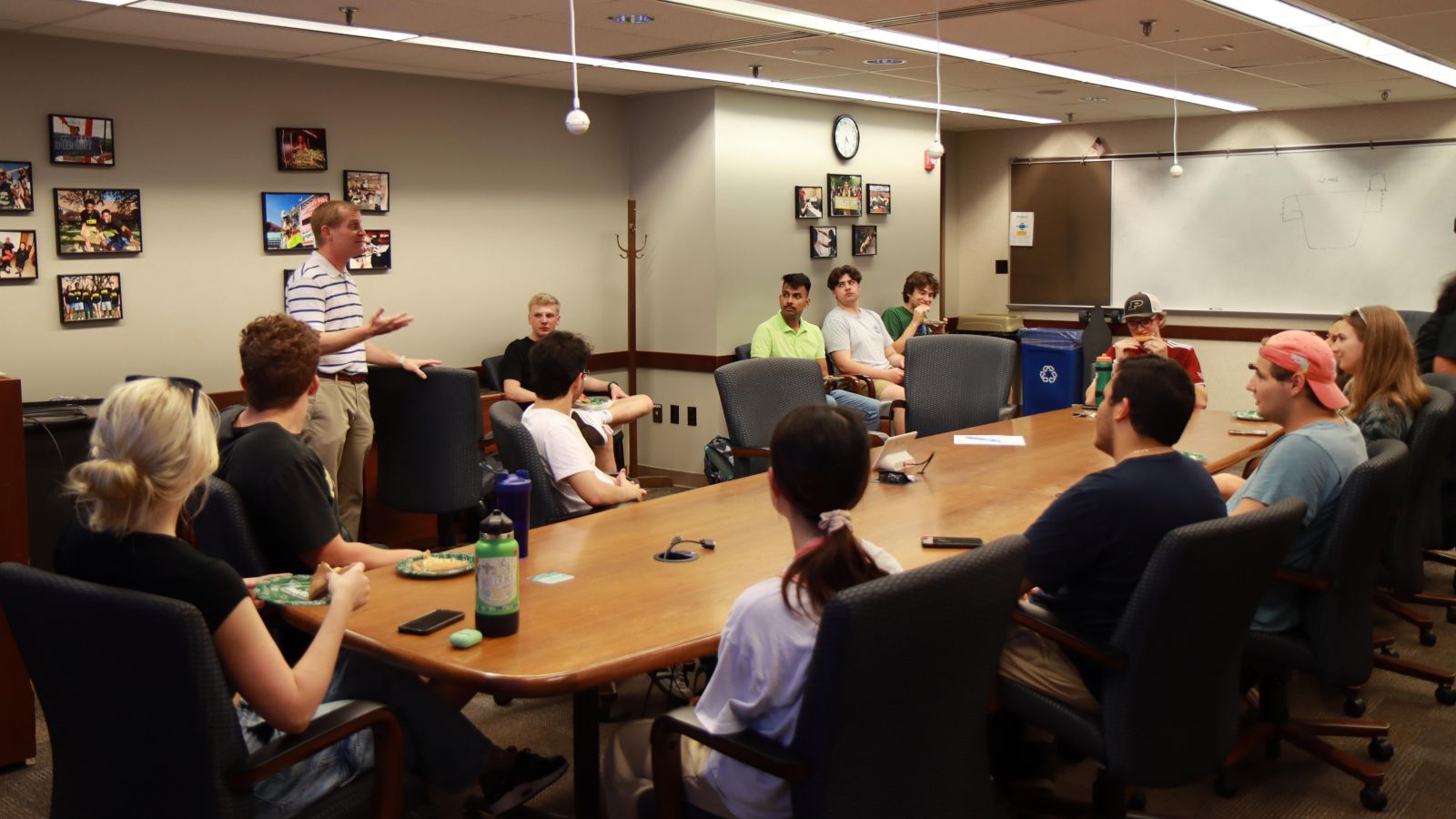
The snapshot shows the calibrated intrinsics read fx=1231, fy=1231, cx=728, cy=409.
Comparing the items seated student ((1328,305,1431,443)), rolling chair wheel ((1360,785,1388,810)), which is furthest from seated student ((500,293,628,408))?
rolling chair wheel ((1360,785,1388,810))

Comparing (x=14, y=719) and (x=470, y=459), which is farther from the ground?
(x=470, y=459)

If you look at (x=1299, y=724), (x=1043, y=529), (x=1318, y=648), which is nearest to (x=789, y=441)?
(x=1043, y=529)

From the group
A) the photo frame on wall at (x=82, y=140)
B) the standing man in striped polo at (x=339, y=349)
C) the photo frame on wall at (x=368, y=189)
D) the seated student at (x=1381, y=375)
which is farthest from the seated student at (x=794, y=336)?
the photo frame on wall at (x=82, y=140)

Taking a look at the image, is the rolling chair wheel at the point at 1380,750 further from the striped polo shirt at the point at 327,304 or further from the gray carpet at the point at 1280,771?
the striped polo shirt at the point at 327,304

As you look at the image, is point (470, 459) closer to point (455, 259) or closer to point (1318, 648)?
point (455, 259)

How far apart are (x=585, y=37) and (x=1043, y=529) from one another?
12.2 feet

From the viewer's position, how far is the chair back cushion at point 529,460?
3605mm

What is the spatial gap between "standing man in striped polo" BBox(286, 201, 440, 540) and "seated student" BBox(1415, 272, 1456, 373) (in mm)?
4291

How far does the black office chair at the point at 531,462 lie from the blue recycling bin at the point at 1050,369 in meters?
6.69

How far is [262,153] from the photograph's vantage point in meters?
6.11

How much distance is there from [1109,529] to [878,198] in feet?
20.7

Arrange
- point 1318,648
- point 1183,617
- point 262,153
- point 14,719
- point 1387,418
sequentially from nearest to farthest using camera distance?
point 1183,617
point 1318,648
point 14,719
point 1387,418
point 262,153

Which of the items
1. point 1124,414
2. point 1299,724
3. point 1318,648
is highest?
point 1124,414

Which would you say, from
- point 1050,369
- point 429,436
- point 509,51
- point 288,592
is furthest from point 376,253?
point 1050,369
